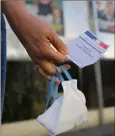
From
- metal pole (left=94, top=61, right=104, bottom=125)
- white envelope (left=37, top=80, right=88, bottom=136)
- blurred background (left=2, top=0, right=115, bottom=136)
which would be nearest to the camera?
white envelope (left=37, top=80, right=88, bottom=136)

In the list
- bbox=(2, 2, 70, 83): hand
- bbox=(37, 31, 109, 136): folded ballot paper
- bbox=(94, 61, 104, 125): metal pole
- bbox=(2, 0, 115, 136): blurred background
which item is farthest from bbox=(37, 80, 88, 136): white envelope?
bbox=(94, 61, 104, 125): metal pole

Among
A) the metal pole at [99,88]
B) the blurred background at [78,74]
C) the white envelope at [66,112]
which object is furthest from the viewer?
the metal pole at [99,88]

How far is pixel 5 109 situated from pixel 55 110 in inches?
87.5

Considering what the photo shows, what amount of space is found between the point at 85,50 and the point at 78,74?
5.84ft

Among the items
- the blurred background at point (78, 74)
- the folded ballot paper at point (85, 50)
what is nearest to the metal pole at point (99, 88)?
the blurred background at point (78, 74)

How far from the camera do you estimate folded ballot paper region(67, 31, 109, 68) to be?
4.63ft

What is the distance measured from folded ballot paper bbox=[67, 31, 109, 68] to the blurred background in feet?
5.70

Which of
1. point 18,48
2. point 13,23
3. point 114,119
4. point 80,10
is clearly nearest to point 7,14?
point 13,23

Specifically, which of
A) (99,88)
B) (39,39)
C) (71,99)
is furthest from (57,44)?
(99,88)

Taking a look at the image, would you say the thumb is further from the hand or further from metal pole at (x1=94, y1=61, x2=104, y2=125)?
metal pole at (x1=94, y1=61, x2=104, y2=125)

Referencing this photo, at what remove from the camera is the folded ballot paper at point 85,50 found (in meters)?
1.41

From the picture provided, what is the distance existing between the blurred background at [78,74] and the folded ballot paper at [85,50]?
5.70 ft

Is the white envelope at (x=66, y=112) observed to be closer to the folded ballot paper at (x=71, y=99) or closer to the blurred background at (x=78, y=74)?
the folded ballot paper at (x=71, y=99)

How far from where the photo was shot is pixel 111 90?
4.54 metres
